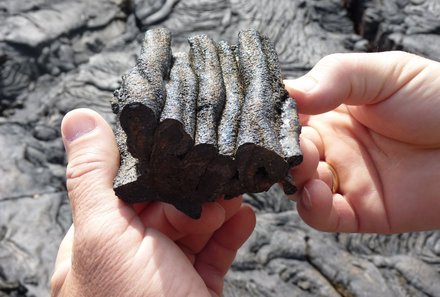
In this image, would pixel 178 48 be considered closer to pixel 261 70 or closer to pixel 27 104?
pixel 27 104

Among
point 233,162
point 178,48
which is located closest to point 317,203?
point 233,162

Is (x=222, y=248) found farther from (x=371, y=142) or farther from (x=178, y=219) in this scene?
(x=371, y=142)

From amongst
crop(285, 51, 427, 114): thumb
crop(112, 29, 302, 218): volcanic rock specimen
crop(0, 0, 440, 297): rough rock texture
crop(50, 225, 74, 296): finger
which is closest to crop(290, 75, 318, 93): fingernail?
crop(285, 51, 427, 114): thumb

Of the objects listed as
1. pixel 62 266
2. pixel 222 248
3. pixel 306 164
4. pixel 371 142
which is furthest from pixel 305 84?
pixel 62 266

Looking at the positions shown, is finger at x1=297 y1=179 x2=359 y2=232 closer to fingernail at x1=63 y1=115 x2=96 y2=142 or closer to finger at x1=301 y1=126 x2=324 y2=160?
finger at x1=301 y1=126 x2=324 y2=160

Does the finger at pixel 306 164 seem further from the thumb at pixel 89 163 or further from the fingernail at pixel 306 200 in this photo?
the thumb at pixel 89 163

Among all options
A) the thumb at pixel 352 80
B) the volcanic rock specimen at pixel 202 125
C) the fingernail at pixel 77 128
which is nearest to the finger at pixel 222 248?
the volcanic rock specimen at pixel 202 125

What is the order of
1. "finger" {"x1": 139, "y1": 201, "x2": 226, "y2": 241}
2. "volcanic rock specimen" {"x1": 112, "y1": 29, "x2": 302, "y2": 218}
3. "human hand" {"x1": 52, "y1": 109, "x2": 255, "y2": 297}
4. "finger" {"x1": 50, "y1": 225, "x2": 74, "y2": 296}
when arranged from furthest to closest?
"finger" {"x1": 50, "y1": 225, "x2": 74, "y2": 296} < "finger" {"x1": 139, "y1": 201, "x2": 226, "y2": 241} < "human hand" {"x1": 52, "y1": 109, "x2": 255, "y2": 297} < "volcanic rock specimen" {"x1": 112, "y1": 29, "x2": 302, "y2": 218}
